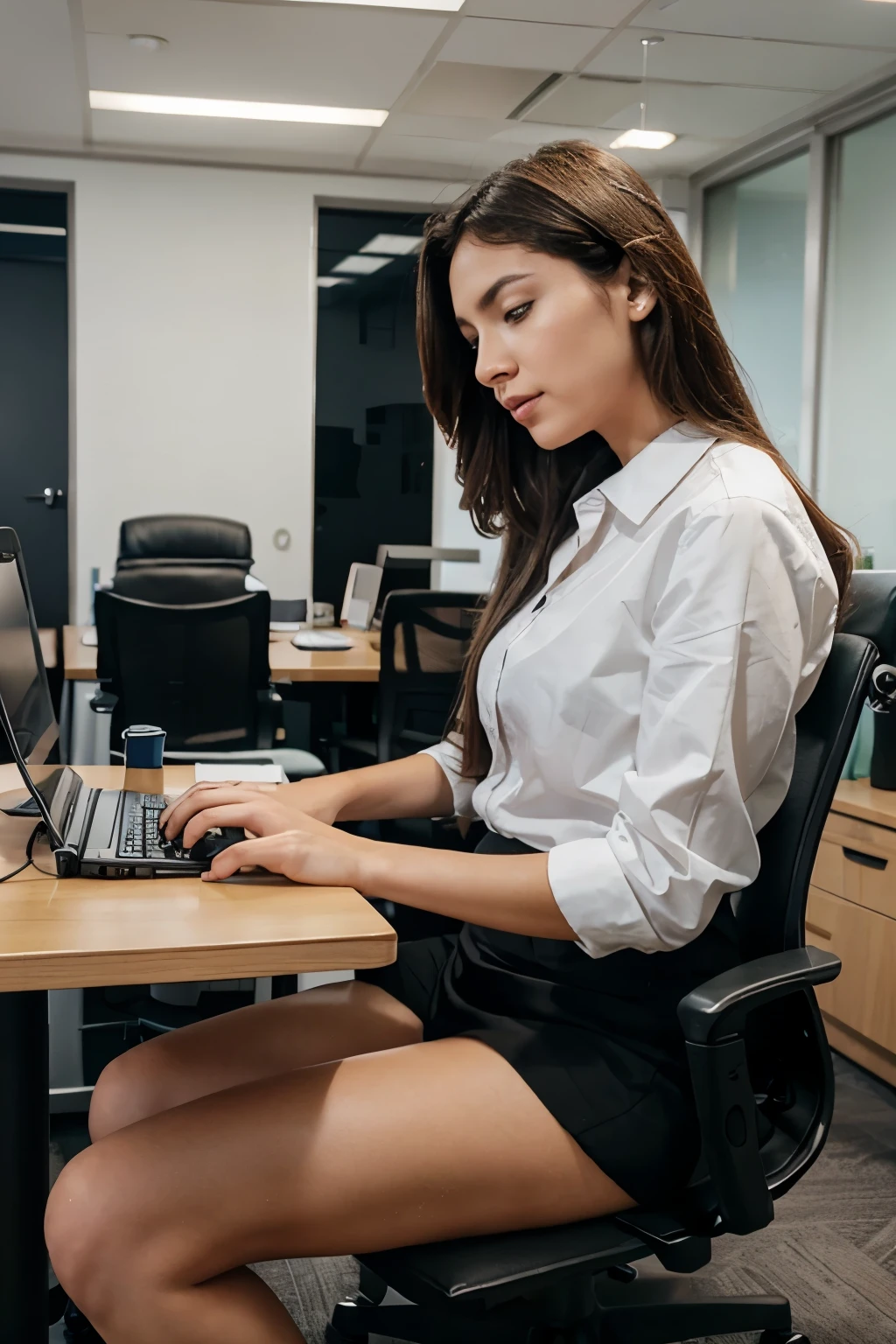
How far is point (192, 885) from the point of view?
3.68 feet

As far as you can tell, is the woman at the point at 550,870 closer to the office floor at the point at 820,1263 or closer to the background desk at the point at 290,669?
the office floor at the point at 820,1263

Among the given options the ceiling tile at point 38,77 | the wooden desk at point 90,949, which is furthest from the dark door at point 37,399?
the wooden desk at point 90,949

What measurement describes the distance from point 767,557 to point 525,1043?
0.48m

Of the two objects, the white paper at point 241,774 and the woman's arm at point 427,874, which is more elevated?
the woman's arm at point 427,874

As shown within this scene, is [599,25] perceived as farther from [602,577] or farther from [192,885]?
[192,885]

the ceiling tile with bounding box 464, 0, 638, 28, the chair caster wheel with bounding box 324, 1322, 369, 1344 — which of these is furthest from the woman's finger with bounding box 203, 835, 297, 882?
the ceiling tile with bounding box 464, 0, 638, 28

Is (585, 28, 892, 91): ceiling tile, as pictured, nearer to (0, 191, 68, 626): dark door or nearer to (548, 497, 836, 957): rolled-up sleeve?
(0, 191, 68, 626): dark door

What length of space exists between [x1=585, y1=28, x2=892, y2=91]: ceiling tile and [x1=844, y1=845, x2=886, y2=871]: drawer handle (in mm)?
2910

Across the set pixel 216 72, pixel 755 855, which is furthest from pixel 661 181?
pixel 755 855

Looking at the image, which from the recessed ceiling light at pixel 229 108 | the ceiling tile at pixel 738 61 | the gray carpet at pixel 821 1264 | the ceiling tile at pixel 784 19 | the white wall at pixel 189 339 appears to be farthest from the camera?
the white wall at pixel 189 339

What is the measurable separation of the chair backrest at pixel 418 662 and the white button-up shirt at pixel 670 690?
2.25 meters

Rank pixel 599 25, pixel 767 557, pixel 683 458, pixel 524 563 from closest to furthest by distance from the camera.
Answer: pixel 767 557 → pixel 683 458 → pixel 524 563 → pixel 599 25

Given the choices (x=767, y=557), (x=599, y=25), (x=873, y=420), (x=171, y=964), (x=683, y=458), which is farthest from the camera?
(x=873, y=420)

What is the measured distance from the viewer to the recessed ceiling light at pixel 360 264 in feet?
20.6
